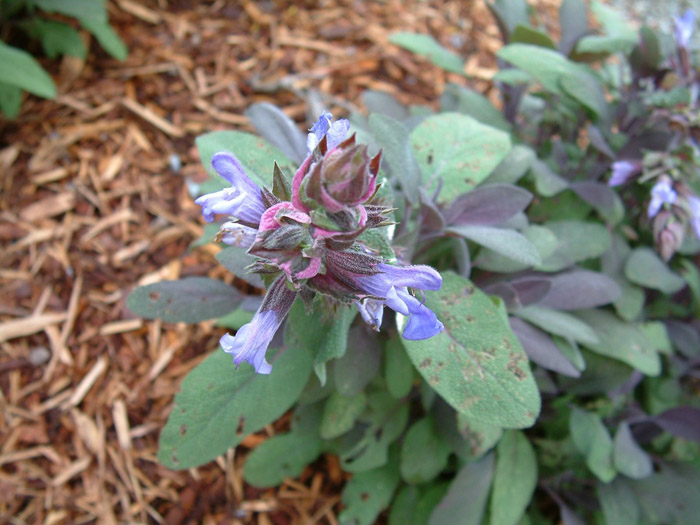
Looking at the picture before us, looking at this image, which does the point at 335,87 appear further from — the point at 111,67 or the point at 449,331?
the point at 449,331

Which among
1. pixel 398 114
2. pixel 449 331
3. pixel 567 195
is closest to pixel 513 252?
pixel 449 331

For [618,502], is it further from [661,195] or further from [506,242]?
[506,242]

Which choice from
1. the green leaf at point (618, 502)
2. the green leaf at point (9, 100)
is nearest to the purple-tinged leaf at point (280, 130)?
the green leaf at point (9, 100)

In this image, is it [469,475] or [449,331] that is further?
[469,475]

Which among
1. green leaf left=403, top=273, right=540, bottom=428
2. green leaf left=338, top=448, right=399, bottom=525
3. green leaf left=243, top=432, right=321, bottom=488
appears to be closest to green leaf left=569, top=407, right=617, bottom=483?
green leaf left=338, top=448, right=399, bottom=525

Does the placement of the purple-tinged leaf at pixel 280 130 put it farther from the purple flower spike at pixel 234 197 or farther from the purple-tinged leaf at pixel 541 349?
the purple-tinged leaf at pixel 541 349

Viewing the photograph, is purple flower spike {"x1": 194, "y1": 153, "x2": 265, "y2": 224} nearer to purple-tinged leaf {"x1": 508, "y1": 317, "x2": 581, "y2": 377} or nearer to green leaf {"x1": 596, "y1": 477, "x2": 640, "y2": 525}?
purple-tinged leaf {"x1": 508, "y1": 317, "x2": 581, "y2": 377}
